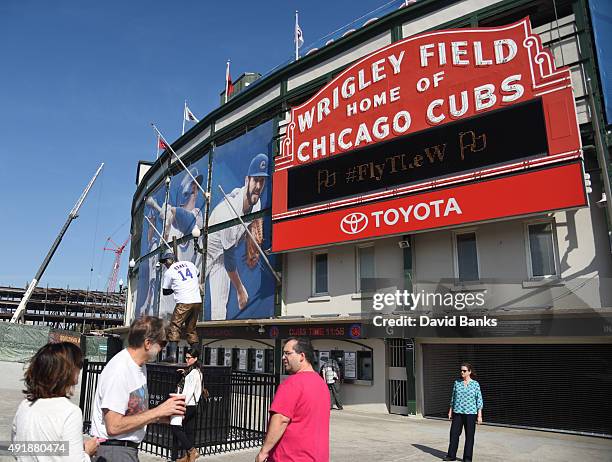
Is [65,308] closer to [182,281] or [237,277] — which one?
[237,277]

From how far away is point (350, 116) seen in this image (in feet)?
60.4

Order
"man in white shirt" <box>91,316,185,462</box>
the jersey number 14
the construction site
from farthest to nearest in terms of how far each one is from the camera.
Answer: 1. the construction site
2. the jersey number 14
3. "man in white shirt" <box>91,316,185,462</box>

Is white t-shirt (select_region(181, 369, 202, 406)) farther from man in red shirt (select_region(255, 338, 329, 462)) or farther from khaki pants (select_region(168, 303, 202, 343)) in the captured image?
man in red shirt (select_region(255, 338, 329, 462))

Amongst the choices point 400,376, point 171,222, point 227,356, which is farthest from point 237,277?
point 171,222

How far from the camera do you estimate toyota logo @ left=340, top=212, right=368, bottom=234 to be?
669 inches

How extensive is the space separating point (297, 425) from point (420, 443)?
7910 millimetres

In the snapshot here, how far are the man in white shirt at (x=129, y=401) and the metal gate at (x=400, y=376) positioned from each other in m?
13.1

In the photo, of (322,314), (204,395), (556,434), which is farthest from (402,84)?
(204,395)

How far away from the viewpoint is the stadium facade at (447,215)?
13.3 m

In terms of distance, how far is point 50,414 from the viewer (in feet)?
9.61

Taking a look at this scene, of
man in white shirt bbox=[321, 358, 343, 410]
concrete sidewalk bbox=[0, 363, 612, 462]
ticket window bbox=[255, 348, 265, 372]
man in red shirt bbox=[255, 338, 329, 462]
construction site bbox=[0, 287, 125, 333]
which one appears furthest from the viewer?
construction site bbox=[0, 287, 125, 333]

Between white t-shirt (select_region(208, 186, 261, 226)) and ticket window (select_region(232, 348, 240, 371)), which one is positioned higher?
white t-shirt (select_region(208, 186, 261, 226))

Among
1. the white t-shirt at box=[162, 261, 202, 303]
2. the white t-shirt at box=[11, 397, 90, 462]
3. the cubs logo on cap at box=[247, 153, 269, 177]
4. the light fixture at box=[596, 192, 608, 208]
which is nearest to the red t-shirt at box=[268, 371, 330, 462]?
the white t-shirt at box=[11, 397, 90, 462]

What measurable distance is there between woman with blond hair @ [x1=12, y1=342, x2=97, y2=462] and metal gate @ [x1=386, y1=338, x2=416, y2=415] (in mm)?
13825
